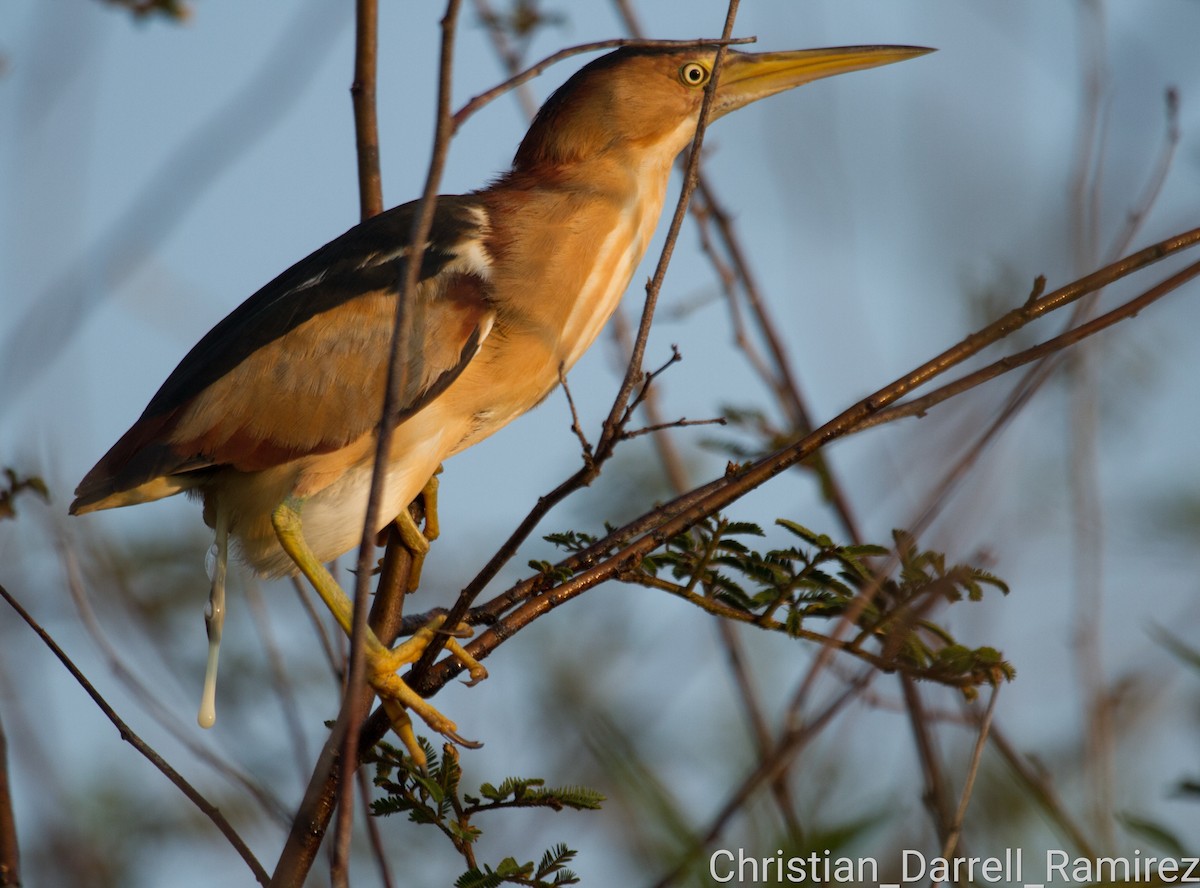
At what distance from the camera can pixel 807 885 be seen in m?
0.98

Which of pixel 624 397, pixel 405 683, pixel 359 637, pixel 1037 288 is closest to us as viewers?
→ pixel 359 637

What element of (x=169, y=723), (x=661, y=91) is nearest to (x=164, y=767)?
(x=169, y=723)

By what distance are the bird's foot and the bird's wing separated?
Answer: 437 mm

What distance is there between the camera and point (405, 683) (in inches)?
77.6

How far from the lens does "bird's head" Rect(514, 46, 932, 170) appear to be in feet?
8.65

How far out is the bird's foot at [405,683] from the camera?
73.7 inches

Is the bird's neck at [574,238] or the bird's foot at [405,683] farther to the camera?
the bird's neck at [574,238]

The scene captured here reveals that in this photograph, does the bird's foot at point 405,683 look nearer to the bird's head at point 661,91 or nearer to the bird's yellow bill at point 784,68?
the bird's head at point 661,91

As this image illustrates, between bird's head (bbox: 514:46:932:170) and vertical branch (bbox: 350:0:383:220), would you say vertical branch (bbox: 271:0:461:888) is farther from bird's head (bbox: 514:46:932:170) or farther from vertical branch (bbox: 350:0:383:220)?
bird's head (bbox: 514:46:932:170)

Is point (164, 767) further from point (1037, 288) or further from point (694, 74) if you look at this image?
point (694, 74)

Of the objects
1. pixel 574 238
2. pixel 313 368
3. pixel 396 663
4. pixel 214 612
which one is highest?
pixel 574 238

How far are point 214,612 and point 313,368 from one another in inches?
18.2

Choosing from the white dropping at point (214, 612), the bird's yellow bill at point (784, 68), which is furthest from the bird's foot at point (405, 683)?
the bird's yellow bill at point (784, 68)

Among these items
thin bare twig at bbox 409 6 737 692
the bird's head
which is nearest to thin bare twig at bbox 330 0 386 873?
thin bare twig at bbox 409 6 737 692
